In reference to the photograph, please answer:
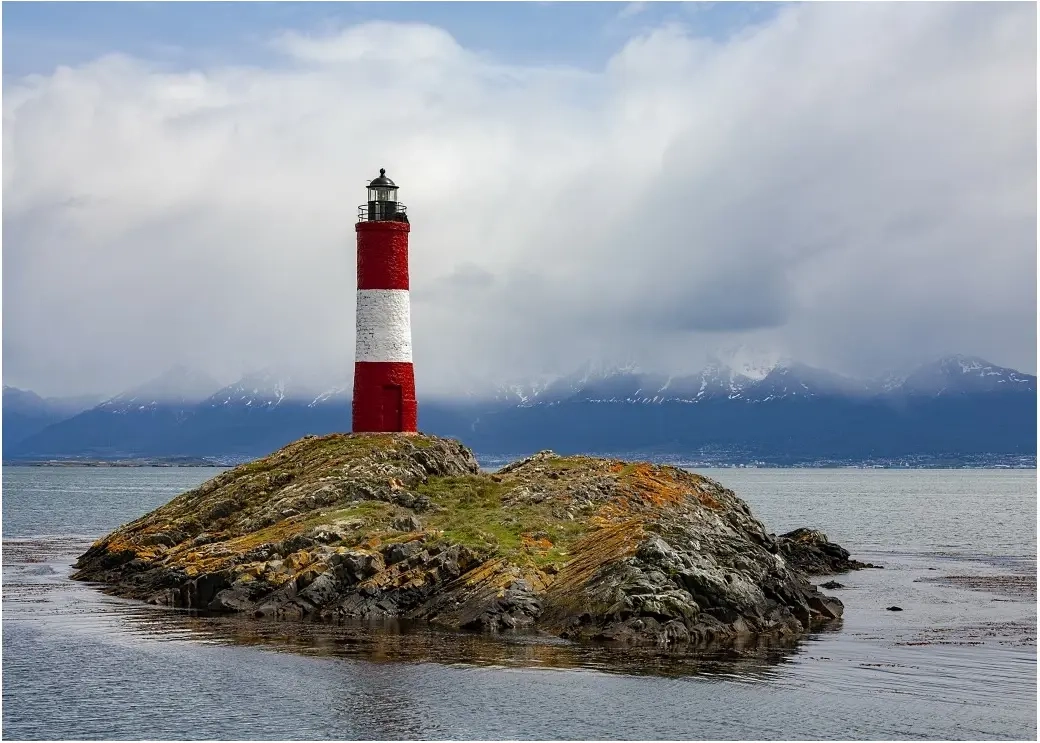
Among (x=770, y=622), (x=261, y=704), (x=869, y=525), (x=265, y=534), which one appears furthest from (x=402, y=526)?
(x=869, y=525)

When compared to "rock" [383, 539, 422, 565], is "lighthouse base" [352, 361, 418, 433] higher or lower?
higher

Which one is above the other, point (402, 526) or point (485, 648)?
point (402, 526)

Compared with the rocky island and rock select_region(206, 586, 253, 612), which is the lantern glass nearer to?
the rocky island

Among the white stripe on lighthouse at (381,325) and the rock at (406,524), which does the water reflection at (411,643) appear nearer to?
the rock at (406,524)

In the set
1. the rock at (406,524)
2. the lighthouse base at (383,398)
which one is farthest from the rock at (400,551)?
the lighthouse base at (383,398)

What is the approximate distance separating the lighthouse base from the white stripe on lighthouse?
1.51 feet

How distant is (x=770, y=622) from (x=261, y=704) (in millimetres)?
19504

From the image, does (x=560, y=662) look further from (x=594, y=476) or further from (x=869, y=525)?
(x=869, y=525)

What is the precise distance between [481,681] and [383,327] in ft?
103

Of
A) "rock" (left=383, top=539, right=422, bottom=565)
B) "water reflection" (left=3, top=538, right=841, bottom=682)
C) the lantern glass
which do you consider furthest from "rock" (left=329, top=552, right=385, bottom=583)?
the lantern glass

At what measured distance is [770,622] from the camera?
1780 inches

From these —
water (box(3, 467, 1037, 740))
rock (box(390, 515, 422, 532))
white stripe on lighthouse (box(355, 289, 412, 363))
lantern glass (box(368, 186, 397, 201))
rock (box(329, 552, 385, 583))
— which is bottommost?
water (box(3, 467, 1037, 740))

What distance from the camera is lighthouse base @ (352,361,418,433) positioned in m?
65.1

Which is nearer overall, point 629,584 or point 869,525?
point 629,584
